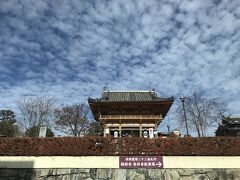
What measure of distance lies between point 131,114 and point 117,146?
648 inches

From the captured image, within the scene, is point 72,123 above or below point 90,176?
above

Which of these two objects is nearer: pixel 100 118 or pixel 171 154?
pixel 171 154

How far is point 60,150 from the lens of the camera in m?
20.1

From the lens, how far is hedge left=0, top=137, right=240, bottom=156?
66.1 ft

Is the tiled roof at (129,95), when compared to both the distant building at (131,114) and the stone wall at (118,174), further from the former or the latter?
the stone wall at (118,174)

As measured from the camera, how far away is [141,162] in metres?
19.7

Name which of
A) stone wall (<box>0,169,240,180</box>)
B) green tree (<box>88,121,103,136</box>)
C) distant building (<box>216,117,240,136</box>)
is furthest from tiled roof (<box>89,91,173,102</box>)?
stone wall (<box>0,169,240,180</box>)

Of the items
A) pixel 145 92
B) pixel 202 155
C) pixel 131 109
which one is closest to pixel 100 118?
pixel 131 109

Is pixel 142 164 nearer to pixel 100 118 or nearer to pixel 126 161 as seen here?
pixel 126 161

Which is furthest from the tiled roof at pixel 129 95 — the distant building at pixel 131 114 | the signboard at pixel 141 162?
the signboard at pixel 141 162

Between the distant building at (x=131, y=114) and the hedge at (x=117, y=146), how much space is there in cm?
1471

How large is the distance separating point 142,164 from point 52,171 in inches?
258

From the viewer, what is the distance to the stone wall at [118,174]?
63.2ft

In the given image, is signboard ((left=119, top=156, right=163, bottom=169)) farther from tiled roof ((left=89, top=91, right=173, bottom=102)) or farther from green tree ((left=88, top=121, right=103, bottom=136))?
green tree ((left=88, top=121, right=103, bottom=136))
